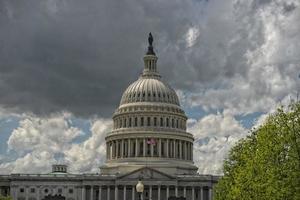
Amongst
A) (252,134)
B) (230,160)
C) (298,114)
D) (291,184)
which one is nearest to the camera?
(291,184)

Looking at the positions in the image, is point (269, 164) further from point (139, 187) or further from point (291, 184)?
point (139, 187)

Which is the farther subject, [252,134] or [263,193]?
[252,134]

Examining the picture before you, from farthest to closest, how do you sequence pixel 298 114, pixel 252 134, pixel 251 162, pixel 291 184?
1. pixel 252 134
2. pixel 251 162
3. pixel 298 114
4. pixel 291 184

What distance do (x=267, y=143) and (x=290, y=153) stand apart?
16.3 ft

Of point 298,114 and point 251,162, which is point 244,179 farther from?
Answer: point 298,114

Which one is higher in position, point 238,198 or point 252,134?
point 252,134

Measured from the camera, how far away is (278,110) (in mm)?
77750

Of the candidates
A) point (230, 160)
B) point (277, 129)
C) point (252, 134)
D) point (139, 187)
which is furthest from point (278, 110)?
point (230, 160)

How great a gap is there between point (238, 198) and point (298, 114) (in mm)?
14124

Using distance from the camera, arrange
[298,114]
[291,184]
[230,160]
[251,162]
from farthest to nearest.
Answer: [230,160]
[251,162]
[298,114]
[291,184]

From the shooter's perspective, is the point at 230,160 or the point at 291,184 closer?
the point at 291,184

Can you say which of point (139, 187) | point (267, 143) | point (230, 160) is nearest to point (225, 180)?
point (230, 160)

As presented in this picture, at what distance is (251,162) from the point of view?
82562mm

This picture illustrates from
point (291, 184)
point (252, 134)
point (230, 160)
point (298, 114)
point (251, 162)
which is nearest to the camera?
point (291, 184)
